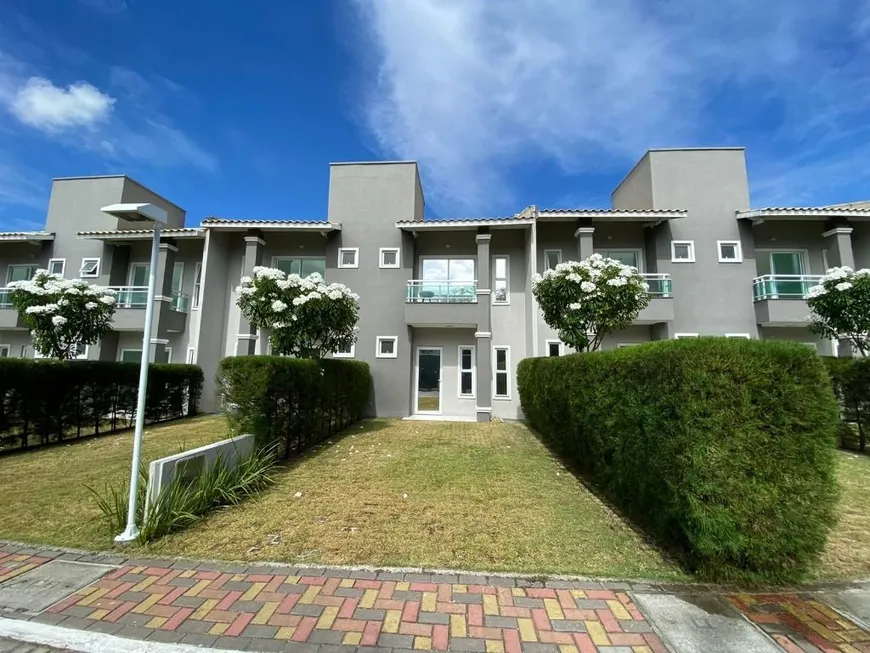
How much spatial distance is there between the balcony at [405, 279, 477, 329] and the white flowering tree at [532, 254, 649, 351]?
3546 mm

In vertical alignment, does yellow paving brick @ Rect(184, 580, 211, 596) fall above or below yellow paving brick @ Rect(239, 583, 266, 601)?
below

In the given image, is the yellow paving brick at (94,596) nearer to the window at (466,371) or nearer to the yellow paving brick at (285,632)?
the yellow paving brick at (285,632)

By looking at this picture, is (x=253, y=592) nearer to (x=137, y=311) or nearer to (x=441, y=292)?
(x=441, y=292)

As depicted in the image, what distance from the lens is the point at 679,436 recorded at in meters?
3.59

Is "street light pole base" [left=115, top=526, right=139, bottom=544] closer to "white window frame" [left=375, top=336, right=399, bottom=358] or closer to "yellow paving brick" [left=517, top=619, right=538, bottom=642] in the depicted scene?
"yellow paving brick" [left=517, top=619, right=538, bottom=642]

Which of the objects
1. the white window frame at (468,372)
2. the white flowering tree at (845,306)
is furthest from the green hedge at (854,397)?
the white window frame at (468,372)

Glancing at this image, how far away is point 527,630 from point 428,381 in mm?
12192

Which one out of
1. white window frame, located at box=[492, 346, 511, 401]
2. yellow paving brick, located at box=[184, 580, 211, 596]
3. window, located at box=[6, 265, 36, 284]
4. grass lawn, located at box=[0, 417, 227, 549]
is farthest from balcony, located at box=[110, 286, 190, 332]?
yellow paving brick, located at box=[184, 580, 211, 596]

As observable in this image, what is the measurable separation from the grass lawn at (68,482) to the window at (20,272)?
1320 cm

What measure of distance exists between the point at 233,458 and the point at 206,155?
1236cm

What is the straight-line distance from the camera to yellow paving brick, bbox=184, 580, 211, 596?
3.19 m

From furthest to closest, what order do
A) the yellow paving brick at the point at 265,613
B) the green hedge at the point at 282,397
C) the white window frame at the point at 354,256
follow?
the white window frame at the point at 354,256 < the green hedge at the point at 282,397 < the yellow paving brick at the point at 265,613

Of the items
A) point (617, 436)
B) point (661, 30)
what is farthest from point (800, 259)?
point (617, 436)

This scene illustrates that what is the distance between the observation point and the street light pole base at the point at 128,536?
406cm
